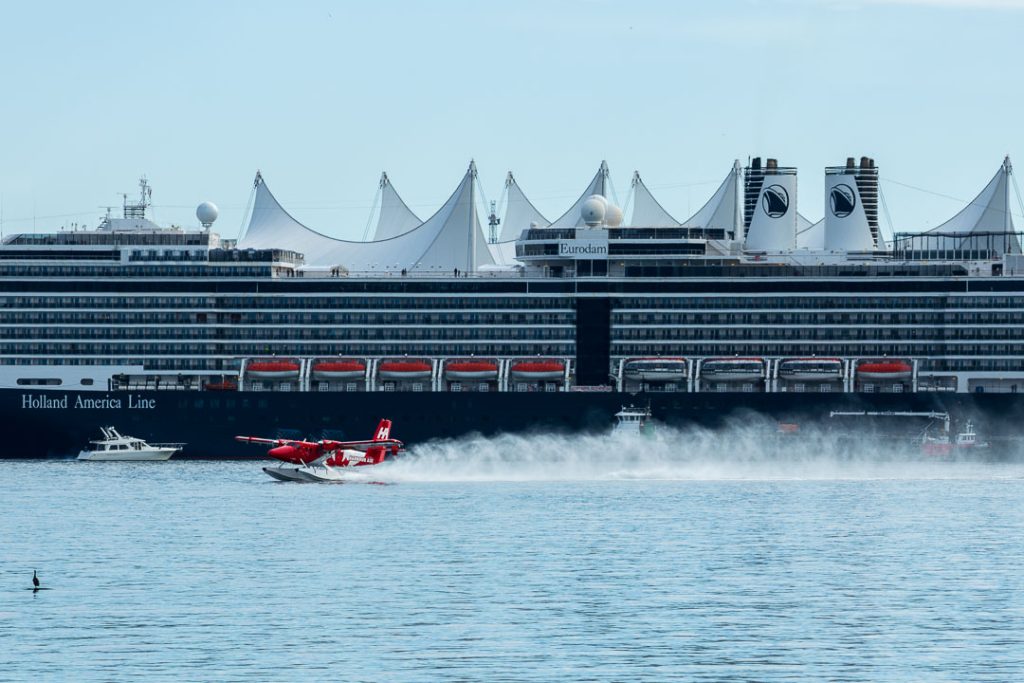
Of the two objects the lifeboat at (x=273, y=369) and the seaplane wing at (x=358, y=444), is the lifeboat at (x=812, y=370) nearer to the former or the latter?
the lifeboat at (x=273, y=369)

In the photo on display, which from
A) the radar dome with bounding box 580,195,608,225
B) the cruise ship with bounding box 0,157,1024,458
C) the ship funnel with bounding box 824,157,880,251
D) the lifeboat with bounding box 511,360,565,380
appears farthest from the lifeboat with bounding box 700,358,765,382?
the ship funnel with bounding box 824,157,880,251

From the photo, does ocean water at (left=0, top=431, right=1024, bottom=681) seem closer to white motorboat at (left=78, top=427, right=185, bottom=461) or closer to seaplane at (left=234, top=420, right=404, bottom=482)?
seaplane at (left=234, top=420, right=404, bottom=482)

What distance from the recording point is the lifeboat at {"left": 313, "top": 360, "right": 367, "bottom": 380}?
4368 inches

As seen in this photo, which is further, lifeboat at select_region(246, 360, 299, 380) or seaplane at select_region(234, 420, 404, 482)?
lifeboat at select_region(246, 360, 299, 380)

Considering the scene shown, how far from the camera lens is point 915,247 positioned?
11750 cm

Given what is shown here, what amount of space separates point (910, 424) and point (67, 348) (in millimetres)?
48138

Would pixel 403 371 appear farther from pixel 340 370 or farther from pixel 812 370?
pixel 812 370

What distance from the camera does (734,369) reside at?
110 m

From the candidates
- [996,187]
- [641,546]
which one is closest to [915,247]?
[996,187]

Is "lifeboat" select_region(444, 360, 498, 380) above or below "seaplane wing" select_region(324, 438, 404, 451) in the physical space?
above

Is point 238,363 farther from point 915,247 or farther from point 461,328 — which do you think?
point 915,247

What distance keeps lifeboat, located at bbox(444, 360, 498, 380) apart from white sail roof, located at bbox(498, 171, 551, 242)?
62.3 ft

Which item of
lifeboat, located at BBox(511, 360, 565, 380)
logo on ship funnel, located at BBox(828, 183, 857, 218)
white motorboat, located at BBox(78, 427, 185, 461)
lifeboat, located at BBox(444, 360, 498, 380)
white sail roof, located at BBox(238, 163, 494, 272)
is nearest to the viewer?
white motorboat, located at BBox(78, 427, 185, 461)

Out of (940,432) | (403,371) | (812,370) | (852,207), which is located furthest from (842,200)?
(403,371)
